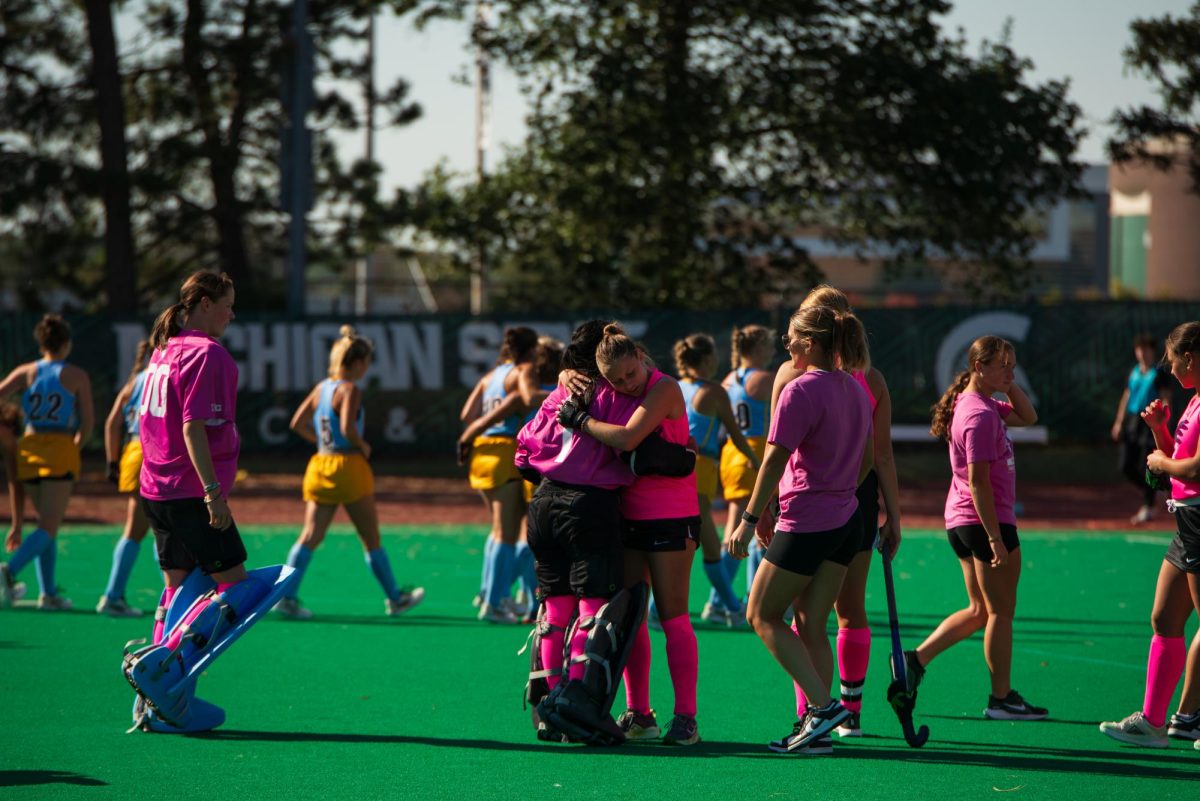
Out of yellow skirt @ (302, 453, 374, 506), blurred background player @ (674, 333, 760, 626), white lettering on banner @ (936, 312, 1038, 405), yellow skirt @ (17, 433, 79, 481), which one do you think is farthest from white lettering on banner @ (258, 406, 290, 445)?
blurred background player @ (674, 333, 760, 626)

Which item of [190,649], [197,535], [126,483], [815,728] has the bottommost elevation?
[815,728]

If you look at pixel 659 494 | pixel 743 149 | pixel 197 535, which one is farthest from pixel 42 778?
pixel 743 149

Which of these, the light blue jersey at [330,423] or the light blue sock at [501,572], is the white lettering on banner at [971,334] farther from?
the light blue jersey at [330,423]

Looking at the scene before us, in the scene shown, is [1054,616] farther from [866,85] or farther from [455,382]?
[866,85]

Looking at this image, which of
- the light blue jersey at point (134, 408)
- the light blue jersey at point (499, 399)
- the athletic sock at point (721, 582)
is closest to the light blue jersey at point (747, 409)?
the athletic sock at point (721, 582)

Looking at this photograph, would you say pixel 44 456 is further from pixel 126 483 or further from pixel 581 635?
pixel 581 635

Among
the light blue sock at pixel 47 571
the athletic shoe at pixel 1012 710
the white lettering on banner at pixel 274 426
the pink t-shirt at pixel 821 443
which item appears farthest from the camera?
the white lettering on banner at pixel 274 426

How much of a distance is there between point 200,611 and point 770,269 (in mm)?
21593

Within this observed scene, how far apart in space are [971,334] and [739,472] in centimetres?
1293

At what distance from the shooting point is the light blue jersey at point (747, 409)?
32.9ft

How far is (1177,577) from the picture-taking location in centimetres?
662

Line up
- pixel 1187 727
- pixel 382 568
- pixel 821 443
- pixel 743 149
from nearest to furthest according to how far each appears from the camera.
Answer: pixel 821 443 < pixel 1187 727 < pixel 382 568 < pixel 743 149

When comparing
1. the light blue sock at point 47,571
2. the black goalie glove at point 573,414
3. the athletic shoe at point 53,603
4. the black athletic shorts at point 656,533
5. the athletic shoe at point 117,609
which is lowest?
the athletic shoe at point 53,603

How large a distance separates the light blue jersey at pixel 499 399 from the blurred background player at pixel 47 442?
2.86 m
